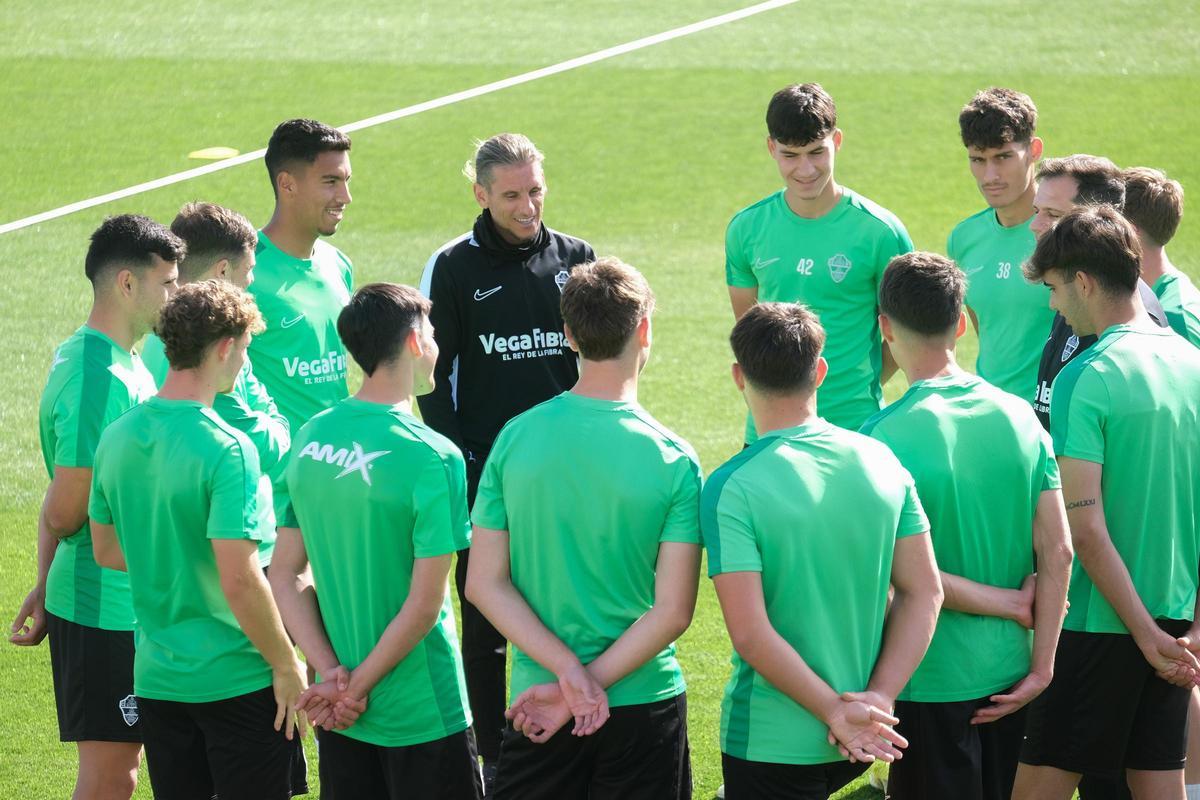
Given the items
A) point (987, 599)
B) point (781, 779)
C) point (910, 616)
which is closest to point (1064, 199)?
point (987, 599)

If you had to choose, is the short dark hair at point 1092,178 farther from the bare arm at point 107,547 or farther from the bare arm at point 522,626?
the bare arm at point 107,547

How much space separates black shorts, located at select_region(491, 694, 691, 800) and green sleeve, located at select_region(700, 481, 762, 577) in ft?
1.63

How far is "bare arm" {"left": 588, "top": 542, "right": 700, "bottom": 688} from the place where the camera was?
134 inches

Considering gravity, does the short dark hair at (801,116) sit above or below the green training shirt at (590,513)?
above

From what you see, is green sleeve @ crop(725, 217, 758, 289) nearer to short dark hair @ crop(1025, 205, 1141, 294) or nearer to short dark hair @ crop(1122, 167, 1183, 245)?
short dark hair @ crop(1122, 167, 1183, 245)

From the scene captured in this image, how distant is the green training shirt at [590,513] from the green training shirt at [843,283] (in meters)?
2.27

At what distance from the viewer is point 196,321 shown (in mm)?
3723

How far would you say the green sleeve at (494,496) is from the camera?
3.50 metres

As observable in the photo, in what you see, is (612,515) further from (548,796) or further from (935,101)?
(935,101)

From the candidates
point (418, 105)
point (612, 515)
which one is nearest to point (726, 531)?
point (612, 515)

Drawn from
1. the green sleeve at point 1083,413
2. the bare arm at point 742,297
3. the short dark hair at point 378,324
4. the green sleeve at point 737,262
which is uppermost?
the green sleeve at point 737,262

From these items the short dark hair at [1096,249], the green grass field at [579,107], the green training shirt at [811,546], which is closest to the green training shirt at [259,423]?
the green training shirt at [811,546]

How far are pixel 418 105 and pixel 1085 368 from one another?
40.8 ft

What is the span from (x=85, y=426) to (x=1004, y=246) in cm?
355
